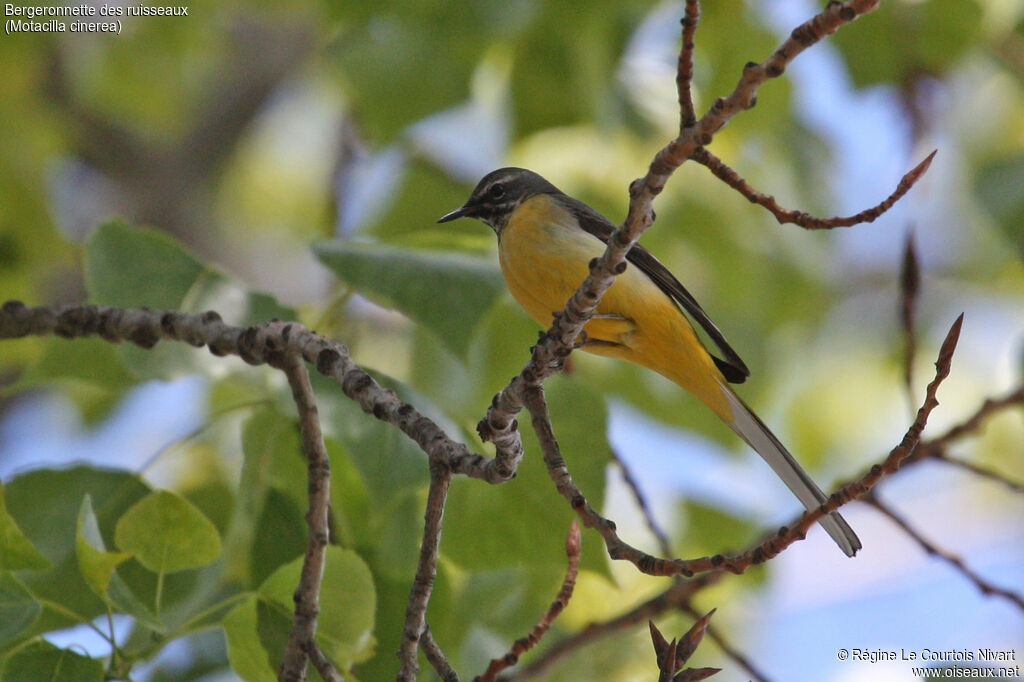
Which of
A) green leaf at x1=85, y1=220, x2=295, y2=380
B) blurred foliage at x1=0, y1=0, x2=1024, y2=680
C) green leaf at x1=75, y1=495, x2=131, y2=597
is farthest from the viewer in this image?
green leaf at x1=85, y1=220, x2=295, y2=380

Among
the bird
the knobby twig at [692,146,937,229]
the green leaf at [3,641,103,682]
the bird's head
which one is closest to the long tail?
the bird

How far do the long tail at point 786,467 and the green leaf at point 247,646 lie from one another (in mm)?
1468

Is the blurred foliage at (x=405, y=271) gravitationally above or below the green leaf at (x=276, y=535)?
above

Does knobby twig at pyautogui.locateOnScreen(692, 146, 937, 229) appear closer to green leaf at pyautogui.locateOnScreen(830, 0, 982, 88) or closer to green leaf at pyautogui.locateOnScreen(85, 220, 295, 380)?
green leaf at pyautogui.locateOnScreen(85, 220, 295, 380)

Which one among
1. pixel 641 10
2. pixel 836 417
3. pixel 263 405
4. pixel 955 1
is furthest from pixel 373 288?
pixel 836 417

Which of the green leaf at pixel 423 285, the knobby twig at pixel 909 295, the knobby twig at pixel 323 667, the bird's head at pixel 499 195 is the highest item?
the bird's head at pixel 499 195

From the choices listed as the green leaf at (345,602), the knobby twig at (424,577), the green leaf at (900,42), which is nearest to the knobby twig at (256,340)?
the knobby twig at (424,577)

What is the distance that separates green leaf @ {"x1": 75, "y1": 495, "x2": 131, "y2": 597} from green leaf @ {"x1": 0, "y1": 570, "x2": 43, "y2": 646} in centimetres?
14

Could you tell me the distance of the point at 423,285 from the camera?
3275 millimetres

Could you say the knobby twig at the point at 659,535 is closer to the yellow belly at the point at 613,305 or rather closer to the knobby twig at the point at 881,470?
the yellow belly at the point at 613,305

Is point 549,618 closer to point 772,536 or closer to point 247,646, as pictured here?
point 772,536

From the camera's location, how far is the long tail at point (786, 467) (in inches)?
106

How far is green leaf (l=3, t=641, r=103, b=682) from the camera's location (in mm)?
2322

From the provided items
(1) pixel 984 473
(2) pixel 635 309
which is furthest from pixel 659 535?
(1) pixel 984 473
